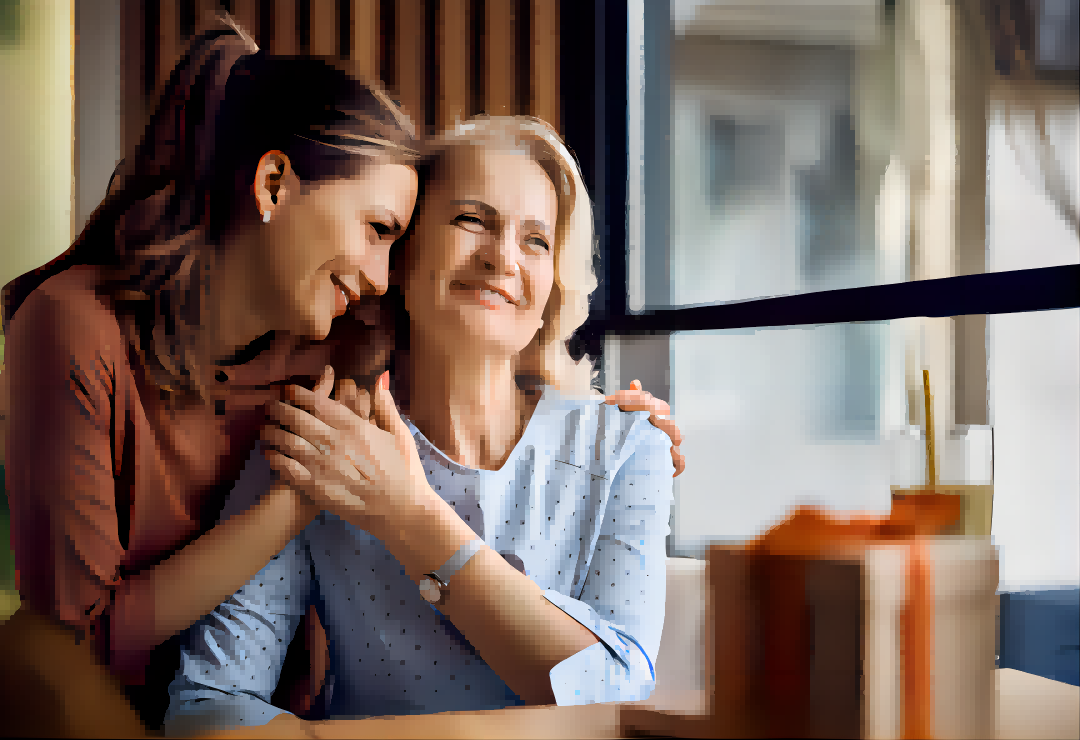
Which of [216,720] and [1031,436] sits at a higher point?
[1031,436]

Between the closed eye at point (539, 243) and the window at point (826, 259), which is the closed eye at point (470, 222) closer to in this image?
the closed eye at point (539, 243)

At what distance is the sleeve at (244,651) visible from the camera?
721 mm

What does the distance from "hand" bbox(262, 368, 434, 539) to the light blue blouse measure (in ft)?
0.08

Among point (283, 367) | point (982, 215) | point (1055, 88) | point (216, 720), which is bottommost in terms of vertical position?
point (216, 720)

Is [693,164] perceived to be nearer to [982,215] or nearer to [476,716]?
[982,215]

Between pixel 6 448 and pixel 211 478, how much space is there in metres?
0.19

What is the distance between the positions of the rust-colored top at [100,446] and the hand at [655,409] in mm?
330

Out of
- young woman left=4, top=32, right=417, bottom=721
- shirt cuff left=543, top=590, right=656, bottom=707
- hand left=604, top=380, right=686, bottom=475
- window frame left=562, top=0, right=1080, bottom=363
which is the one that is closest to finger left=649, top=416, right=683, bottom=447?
hand left=604, top=380, right=686, bottom=475

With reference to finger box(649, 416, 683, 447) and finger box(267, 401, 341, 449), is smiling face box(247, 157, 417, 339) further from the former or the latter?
finger box(649, 416, 683, 447)

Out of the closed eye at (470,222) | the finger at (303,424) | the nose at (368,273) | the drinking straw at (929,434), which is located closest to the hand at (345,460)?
the finger at (303,424)

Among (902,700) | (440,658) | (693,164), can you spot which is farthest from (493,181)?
(902,700)

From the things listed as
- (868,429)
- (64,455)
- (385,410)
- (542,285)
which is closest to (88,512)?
(64,455)

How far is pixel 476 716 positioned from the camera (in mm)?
621

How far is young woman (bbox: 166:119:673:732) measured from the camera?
0.74m
